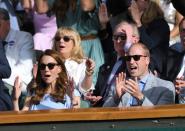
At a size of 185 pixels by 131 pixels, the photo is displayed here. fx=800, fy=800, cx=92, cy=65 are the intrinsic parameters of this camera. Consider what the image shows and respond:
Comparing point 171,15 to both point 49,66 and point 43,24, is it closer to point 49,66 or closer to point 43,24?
point 43,24

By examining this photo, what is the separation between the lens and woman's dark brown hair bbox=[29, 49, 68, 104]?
690cm

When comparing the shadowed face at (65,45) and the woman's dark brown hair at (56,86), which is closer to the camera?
the woman's dark brown hair at (56,86)

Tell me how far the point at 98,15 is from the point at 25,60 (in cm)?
90

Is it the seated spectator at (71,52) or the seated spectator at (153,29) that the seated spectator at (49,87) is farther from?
the seated spectator at (153,29)

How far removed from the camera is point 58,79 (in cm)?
707

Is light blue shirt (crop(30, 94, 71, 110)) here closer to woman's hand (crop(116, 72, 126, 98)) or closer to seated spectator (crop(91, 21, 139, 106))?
woman's hand (crop(116, 72, 126, 98))

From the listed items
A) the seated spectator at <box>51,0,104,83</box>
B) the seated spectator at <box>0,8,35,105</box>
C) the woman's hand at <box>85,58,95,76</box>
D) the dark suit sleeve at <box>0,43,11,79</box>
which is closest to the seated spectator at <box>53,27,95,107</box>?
the woman's hand at <box>85,58,95,76</box>

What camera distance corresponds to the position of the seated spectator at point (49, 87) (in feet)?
22.5

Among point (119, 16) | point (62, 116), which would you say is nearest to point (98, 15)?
point (119, 16)

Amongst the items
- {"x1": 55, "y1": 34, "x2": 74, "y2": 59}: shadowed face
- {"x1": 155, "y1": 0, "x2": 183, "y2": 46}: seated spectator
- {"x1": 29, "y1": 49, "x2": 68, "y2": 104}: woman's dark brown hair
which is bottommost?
{"x1": 29, "y1": 49, "x2": 68, "y2": 104}: woman's dark brown hair

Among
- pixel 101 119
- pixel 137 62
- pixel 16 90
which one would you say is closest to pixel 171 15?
pixel 137 62

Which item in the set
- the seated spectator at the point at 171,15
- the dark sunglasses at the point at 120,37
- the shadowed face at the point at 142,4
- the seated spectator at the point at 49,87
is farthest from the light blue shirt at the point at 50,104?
the seated spectator at the point at 171,15

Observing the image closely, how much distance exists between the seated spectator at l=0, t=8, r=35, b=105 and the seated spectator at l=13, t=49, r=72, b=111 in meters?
0.89

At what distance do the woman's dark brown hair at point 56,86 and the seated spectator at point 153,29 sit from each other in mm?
928
